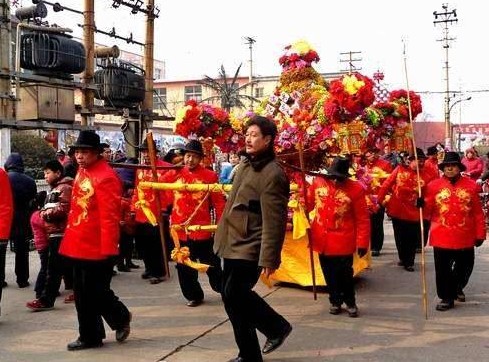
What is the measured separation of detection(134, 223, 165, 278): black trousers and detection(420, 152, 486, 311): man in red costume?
3589mm

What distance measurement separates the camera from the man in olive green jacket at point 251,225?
13.6ft

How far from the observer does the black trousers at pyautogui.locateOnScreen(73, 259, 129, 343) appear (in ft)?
15.7

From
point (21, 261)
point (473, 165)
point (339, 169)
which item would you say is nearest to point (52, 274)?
point (21, 261)

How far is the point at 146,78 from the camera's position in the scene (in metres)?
15.1

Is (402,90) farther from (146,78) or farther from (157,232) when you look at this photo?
(146,78)

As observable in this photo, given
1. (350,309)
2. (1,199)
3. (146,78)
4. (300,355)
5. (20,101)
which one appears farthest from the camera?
(146,78)

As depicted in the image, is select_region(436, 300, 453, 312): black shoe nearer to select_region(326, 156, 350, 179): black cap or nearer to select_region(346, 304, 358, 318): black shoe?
select_region(346, 304, 358, 318): black shoe

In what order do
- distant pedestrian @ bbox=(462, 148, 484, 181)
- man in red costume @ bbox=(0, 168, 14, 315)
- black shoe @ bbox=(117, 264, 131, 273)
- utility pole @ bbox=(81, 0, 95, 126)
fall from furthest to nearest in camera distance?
distant pedestrian @ bbox=(462, 148, 484, 181) < utility pole @ bbox=(81, 0, 95, 126) < black shoe @ bbox=(117, 264, 131, 273) < man in red costume @ bbox=(0, 168, 14, 315)

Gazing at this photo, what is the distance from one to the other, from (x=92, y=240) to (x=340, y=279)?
2.56 meters

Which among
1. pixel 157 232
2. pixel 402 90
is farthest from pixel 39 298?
pixel 402 90

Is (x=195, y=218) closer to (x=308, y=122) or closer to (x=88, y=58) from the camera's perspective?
(x=308, y=122)

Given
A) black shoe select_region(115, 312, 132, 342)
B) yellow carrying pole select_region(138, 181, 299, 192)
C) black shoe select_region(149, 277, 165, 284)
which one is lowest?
black shoe select_region(149, 277, 165, 284)

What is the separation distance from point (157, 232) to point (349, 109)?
3235 mm

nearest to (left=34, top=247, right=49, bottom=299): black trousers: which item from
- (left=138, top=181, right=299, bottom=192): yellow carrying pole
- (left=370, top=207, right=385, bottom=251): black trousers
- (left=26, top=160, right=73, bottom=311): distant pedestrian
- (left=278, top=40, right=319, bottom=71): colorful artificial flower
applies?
(left=26, top=160, right=73, bottom=311): distant pedestrian
